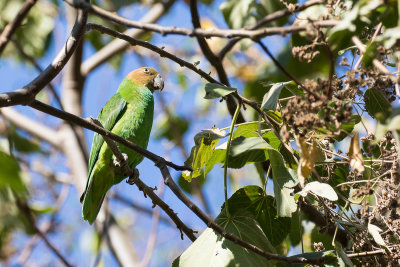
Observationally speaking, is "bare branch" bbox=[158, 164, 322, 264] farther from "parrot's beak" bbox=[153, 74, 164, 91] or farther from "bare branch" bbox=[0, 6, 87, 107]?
"parrot's beak" bbox=[153, 74, 164, 91]

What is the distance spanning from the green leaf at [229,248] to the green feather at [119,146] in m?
1.59

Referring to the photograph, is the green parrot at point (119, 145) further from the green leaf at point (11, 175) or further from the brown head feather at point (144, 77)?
the green leaf at point (11, 175)

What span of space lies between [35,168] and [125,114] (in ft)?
10.4

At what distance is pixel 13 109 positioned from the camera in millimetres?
5793

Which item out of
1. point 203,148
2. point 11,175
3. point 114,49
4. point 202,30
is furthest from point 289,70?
point 114,49

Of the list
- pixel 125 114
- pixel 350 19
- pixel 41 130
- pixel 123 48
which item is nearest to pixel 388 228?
pixel 350 19

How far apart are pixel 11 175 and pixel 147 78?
3452 mm

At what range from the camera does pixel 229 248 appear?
5.56 feet

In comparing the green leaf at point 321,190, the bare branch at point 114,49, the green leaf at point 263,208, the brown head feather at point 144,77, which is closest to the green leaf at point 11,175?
the green leaf at point 321,190

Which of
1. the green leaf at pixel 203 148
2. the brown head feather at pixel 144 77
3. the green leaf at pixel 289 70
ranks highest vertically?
the brown head feather at pixel 144 77

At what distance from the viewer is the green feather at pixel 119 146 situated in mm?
3357

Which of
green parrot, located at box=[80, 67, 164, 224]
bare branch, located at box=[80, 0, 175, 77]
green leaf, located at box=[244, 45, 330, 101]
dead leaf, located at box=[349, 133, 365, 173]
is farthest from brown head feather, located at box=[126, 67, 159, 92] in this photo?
dead leaf, located at box=[349, 133, 365, 173]

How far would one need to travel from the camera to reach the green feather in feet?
11.0

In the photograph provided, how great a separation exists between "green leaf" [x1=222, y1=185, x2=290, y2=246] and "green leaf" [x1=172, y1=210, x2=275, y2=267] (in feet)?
0.39
